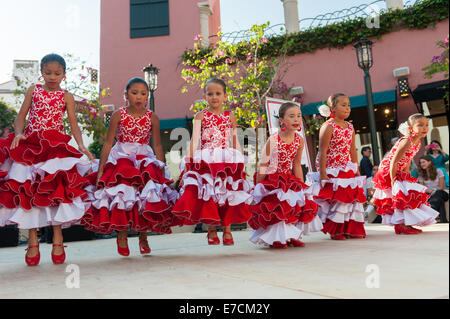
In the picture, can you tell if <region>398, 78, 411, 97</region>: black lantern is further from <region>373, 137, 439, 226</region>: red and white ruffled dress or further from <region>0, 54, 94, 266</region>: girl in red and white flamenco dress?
<region>0, 54, 94, 266</region>: girl in red and white flamenco dress

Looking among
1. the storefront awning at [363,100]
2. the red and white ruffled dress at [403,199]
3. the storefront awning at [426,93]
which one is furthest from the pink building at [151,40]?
the red and white ruffled dress at [403,199]

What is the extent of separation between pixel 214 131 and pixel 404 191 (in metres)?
2.21

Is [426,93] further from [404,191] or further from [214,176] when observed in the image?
[214,176]

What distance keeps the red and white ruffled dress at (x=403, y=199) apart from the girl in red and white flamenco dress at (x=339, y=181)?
46cm

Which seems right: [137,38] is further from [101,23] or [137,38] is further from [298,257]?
[298,257]

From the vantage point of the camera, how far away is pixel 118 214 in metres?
2.96

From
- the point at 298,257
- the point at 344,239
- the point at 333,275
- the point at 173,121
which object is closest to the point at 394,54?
the point at 173,121

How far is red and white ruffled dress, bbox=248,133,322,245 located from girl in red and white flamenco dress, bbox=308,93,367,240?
388 millimetres

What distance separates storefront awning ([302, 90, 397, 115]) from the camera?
31.6 feet

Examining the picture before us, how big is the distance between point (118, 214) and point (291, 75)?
9.35 m

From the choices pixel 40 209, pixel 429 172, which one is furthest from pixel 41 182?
pixel 429 172

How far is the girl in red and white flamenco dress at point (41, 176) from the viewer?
111 inches

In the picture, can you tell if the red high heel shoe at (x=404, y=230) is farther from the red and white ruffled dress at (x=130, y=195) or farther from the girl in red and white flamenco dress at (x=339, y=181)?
the red and white ruffled dress at (x=130, y=195)

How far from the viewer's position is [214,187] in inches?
121
